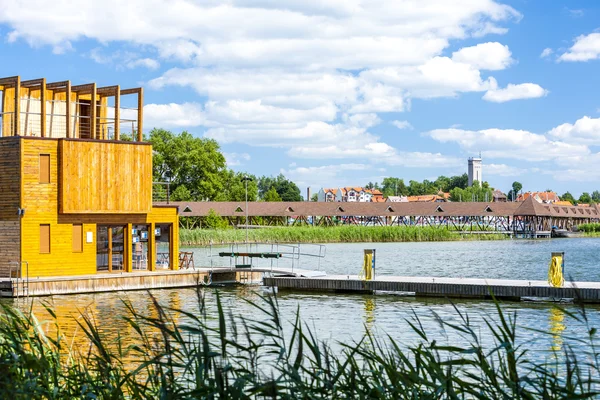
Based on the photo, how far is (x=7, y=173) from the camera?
2603 cm

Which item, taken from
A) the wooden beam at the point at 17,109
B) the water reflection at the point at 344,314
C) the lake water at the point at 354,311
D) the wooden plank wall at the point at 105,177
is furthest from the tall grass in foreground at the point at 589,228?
the wooden beam at the point at 17,109

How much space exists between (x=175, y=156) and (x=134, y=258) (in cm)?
6396

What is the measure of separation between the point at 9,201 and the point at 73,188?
1851 mm

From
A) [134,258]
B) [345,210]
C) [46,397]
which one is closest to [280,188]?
[345,210]

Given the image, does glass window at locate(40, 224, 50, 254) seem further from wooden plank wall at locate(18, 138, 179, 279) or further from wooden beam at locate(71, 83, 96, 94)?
wooden beam at locate(71, 83, 96, 94)

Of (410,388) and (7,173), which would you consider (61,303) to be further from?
(410,388)

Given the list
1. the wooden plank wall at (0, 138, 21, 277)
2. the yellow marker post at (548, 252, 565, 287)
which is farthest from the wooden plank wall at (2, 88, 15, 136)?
the yellow marker post at (548, 252, 565, 287)

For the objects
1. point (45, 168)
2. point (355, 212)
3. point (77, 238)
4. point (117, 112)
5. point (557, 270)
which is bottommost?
point (557, 270)

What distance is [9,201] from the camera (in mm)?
25891

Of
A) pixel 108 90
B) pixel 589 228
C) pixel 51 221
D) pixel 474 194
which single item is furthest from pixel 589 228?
pixel 51 221

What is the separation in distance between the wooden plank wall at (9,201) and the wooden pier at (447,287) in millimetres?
7601

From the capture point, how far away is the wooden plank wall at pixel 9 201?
25547 millimetres

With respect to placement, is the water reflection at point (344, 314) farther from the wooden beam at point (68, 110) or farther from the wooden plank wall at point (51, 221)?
the wooden beam at point (68, 110)

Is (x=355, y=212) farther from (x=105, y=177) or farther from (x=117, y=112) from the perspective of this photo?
(x=105, y=177)
